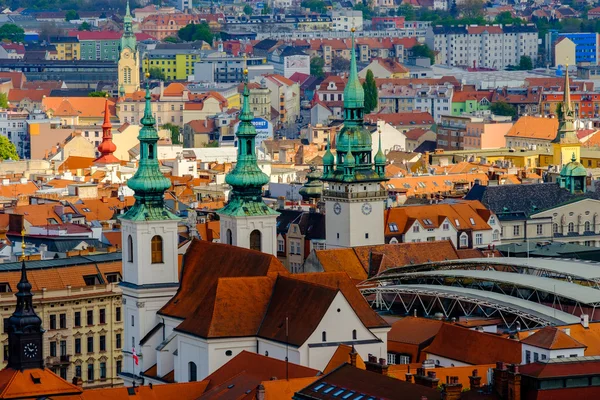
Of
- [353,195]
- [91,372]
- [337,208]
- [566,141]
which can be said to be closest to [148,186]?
[91,372]

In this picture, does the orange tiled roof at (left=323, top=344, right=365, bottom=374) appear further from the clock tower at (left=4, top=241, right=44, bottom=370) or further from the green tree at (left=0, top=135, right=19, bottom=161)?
the green tree at (left=0, top=135, right=19, bottom=161)

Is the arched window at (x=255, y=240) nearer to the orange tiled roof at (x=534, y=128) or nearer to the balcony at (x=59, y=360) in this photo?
the balcony at (x=59, y=360)

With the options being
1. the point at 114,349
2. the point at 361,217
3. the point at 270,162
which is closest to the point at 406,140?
the point at 270,162

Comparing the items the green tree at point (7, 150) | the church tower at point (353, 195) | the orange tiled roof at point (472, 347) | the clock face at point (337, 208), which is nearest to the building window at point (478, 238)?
the church tower at point (353, 195)

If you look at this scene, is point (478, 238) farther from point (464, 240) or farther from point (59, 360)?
point (59, 360)

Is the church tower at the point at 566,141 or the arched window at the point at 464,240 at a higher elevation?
the church tower at the point at 566,141

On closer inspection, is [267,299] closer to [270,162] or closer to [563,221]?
[563,221]
